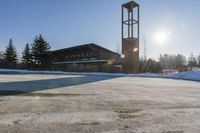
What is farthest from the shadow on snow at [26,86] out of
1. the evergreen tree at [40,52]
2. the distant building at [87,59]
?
the evergreen tree at [40,52]

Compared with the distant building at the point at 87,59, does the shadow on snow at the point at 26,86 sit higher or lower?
lower

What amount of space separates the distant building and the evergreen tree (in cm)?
170

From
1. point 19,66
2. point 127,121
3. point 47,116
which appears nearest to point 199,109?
point 127,121

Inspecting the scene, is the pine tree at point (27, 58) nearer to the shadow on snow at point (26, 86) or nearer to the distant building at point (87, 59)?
the distant building at point (87, 59)

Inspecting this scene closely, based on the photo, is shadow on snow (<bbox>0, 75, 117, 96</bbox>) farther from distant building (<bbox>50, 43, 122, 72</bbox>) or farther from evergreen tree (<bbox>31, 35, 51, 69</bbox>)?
evergreen tree (<bbox>31, 35, 51, 69</bbox>)

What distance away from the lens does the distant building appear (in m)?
38.7

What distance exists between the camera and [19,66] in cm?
4356

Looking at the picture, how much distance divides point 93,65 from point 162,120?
1461 inches

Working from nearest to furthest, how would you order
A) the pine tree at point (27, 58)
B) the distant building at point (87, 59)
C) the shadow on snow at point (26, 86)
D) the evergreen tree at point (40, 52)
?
the shadow on snow at point (26, 86), the distant building at point (87, 59), the pine tree at point (27, 58), the evergreen tree at point (40, 52)

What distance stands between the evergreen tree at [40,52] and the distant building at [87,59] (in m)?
1.70

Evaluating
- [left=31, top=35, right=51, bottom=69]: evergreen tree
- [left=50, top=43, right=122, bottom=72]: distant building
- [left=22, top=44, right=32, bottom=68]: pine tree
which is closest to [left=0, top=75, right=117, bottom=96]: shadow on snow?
[left=50, top=43, right=122, bottom=72]: distant building

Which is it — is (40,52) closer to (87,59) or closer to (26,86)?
(87,59)

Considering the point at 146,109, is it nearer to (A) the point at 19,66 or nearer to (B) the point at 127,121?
(B) the point at 127,121

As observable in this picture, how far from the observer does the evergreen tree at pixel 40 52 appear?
4569cm
